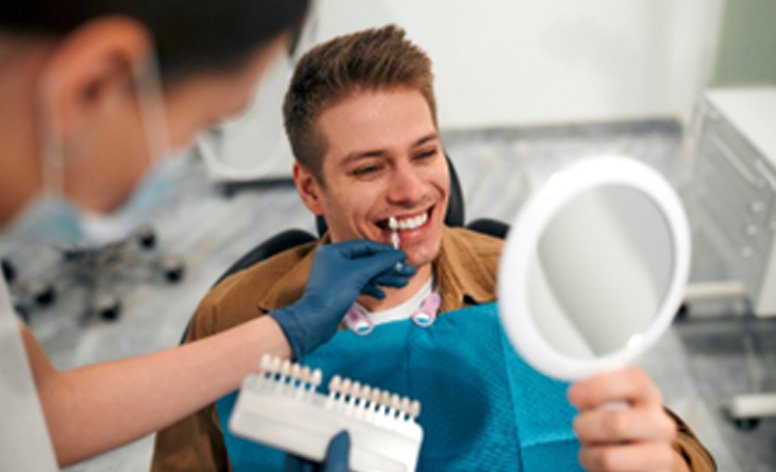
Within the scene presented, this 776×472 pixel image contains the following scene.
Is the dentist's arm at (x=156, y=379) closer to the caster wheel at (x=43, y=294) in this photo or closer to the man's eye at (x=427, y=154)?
the man's eye at (x=427, y=154)

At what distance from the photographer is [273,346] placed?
929 millimetres

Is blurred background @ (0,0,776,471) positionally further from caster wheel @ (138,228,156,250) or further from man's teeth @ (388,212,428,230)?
man's teeth @ (388,212,428,230)

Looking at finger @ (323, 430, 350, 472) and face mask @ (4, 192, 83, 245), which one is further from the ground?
face mask @ (4, 192, 83, 245)

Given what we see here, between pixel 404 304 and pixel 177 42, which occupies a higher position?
pixel 177 42

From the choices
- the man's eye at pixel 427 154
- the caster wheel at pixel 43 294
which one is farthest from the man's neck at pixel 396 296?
the caster wheel at pixel 43 294

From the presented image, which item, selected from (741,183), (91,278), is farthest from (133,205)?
(741,183)

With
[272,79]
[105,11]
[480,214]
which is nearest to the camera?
[105,11]

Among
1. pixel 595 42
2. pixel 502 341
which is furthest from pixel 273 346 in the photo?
pixel 595 42

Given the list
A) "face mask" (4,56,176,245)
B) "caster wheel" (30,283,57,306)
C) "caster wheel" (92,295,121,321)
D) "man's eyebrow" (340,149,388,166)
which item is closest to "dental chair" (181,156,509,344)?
"man's eyebrow" (340,149,388,166)

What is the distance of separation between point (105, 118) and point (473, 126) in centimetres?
63

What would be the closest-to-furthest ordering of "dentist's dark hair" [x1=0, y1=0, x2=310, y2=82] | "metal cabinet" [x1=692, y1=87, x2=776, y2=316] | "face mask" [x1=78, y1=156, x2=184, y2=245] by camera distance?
"dentist's dark hair" [x1=0, y1=0, x2=310, y2=82]
"face mask" [x1=78, y1=156, x2=184, y2=245]
"metal cabinet" [x1=692, y1=87, x2=776, y2=316]

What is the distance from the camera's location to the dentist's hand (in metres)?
0.73

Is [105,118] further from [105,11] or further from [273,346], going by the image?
[273,346]

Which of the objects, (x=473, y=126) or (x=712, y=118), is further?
(x=712, y=118)
